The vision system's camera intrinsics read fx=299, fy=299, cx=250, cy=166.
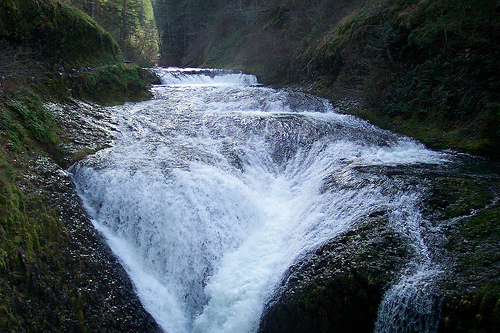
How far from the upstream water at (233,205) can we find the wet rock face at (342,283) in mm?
181

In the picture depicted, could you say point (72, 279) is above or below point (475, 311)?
below

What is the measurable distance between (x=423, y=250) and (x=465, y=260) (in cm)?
47

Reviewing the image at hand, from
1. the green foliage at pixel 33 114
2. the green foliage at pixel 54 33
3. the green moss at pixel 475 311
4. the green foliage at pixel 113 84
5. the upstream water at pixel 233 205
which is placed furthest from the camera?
the green foliage at pixel 113 84

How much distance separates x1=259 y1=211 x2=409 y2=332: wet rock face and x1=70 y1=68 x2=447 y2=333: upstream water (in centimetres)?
18

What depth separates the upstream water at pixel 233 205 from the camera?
4914 mm

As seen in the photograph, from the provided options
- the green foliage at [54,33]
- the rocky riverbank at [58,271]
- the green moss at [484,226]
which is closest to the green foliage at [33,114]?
the rocky riverbank at [58,271]

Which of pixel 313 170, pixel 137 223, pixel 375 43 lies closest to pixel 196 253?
pixel 137 223

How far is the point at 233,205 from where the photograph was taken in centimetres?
670

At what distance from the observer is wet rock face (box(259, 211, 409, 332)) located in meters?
3.75

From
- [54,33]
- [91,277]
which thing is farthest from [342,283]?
[54,33]

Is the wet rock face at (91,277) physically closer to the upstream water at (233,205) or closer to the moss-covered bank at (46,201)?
the moss-covered bank at (46,201)

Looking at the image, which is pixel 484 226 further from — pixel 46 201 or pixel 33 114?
pixel 33 114

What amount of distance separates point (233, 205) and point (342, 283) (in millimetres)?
3223

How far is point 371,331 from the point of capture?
3.62m
